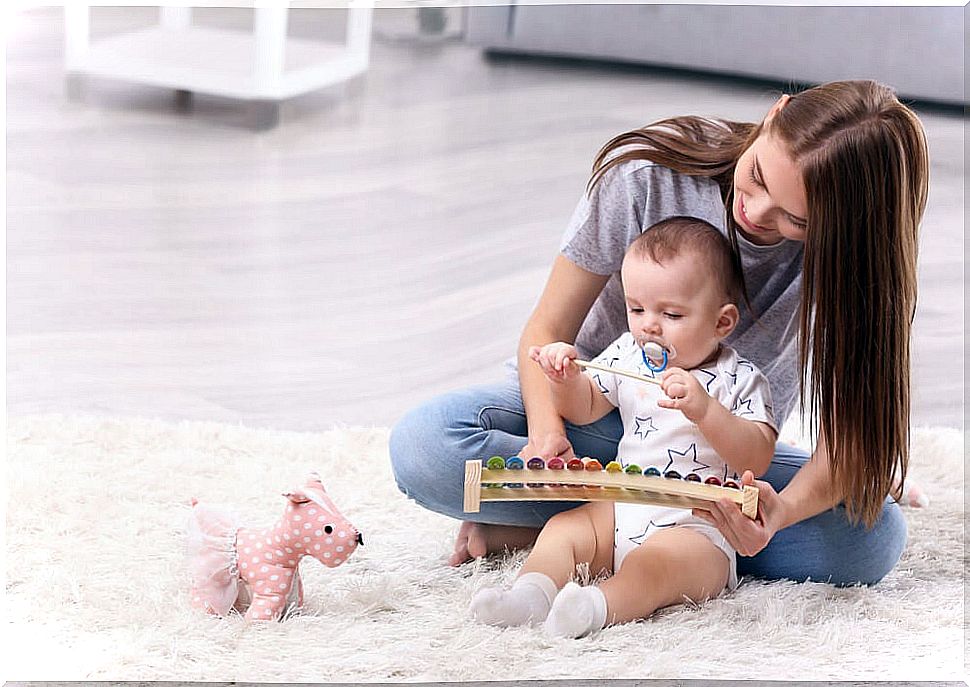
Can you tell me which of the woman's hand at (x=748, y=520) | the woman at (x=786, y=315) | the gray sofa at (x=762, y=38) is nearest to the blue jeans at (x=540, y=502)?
the woman at (x=786, y=315)

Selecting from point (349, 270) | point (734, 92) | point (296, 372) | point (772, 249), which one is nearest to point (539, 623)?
point (772, 249)

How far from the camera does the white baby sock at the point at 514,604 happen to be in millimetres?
980

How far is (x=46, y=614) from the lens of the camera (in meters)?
1.00

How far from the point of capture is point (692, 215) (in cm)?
109

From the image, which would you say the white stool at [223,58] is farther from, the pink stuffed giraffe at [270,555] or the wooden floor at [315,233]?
the pink stuffed giraffe at [270,555]

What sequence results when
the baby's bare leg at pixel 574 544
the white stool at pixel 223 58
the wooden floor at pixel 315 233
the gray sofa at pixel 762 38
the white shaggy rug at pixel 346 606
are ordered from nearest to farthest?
the white shaggy rug at pixel 346 606 < the baby's bare leg at pixel 574 544 < the wooden floor at pixel 315 233 < the white stool at pixel 223 58 < the gray sofa at pixel 762 38

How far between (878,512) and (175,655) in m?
0.59

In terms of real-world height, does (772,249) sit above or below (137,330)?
above

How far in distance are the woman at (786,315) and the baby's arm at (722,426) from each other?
1.6 inches

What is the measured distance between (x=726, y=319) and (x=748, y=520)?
18 centimetres

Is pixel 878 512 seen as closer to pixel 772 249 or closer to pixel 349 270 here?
pixel 772 249

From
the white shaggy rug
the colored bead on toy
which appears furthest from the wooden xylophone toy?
the white shaggy rug

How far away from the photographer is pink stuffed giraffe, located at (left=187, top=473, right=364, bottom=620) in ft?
3.23

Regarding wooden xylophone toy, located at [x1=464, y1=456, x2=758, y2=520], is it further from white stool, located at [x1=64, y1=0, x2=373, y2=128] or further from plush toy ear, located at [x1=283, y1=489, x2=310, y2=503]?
white stool, located at [x1=64, y1=0, x2=373, y2=128]
